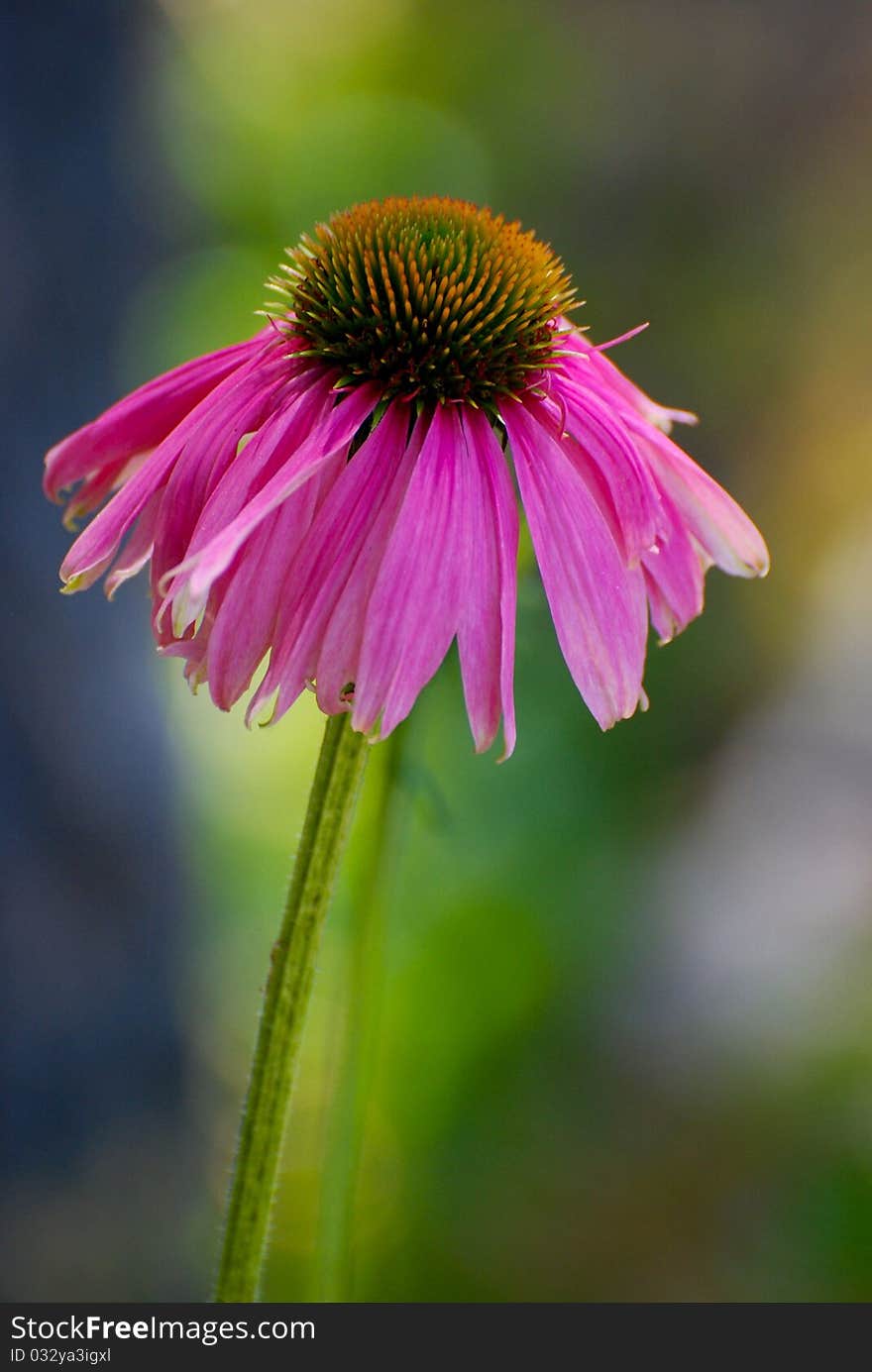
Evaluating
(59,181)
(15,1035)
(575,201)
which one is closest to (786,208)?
(575,201)

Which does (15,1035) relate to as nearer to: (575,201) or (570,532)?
(570,532)

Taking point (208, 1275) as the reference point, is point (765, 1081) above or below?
above

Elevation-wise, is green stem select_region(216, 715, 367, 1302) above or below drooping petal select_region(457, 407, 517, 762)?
below

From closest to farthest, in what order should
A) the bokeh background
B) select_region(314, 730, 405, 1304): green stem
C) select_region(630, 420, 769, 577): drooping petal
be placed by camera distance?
select_region(630, 420, 769, 577): drooping petal < select_region(314, 730, 405, 1304): green stem < the bokeh background

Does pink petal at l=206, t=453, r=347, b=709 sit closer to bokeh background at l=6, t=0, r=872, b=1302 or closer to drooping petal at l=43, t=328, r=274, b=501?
drooping petal at l=43, t=328, r=274, b=501

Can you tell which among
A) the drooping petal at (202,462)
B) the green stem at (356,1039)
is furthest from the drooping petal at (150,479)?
the green stem at (356,1039)

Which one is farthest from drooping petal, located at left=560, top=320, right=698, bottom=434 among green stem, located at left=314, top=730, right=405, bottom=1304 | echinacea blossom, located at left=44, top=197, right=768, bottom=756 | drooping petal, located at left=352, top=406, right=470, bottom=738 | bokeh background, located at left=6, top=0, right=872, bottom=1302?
bokeh background, located at left=6, top=0, right=872, bottom=1302

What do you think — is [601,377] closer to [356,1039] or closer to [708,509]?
[708,509]
